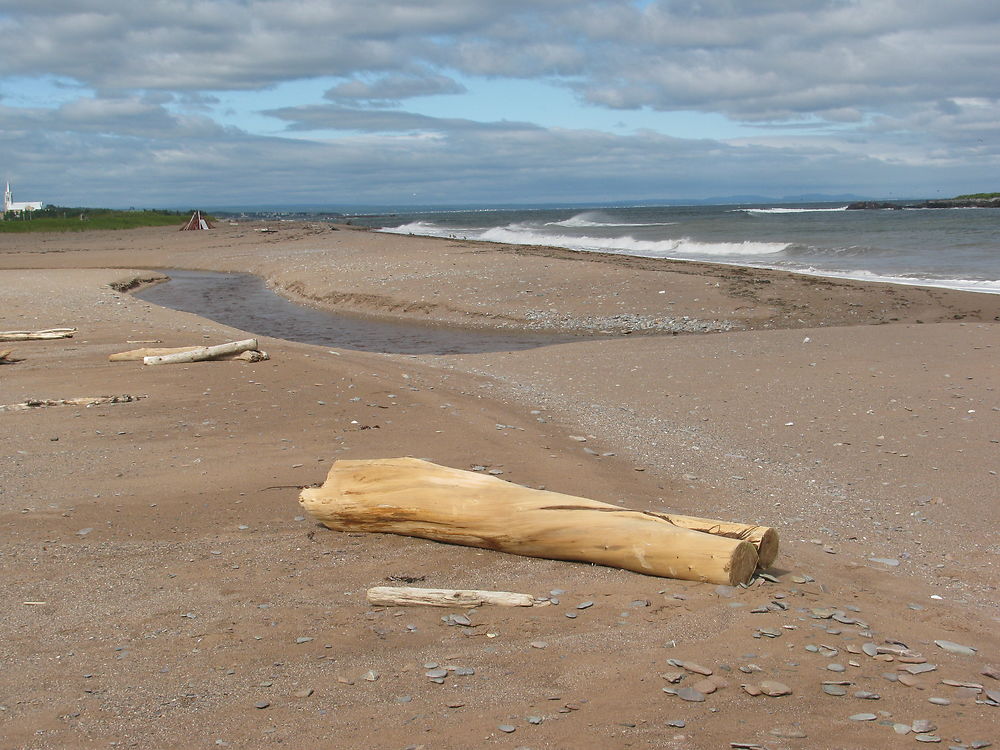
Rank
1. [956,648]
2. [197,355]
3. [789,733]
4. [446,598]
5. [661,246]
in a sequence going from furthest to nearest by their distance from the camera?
[661,246]
[197,355]
[446,598]
[956,648]
[789,733]

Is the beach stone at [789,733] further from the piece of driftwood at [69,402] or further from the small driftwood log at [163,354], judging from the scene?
the small driftwood log at [163,354]

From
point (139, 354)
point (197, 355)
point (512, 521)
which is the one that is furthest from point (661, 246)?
point (512, 521)

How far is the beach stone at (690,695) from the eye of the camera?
4066 mm

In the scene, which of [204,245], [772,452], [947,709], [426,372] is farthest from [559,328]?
[204,245]

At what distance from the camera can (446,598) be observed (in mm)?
5074

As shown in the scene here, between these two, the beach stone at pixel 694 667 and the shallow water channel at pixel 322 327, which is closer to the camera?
the beach stone at pixel 694 667

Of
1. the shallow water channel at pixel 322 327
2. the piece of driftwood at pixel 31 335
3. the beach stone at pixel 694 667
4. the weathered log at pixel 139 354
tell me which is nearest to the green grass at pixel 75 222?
the shallow water channel at pixel 322 327

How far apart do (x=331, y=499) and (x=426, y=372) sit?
6867 millimetres

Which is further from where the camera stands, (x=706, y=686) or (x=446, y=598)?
(x=446, y=598)

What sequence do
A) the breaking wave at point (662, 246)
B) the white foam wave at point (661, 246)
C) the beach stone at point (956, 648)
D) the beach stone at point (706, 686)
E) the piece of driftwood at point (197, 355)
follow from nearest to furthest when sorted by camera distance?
the beach stone at point (706, 686), the beach stone at point (956, 648), the piece of driftwood at point (197, 355), the breaking wave at point (662, 246), the white foam wave at point (661, 246)

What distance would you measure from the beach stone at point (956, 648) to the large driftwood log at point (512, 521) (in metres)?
1.04

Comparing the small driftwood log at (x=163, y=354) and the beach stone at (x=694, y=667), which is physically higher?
the small driftwood log at (x=163, y=354)

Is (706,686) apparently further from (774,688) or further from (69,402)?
(69,402)

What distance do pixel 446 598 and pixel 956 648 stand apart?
2.61 metres
